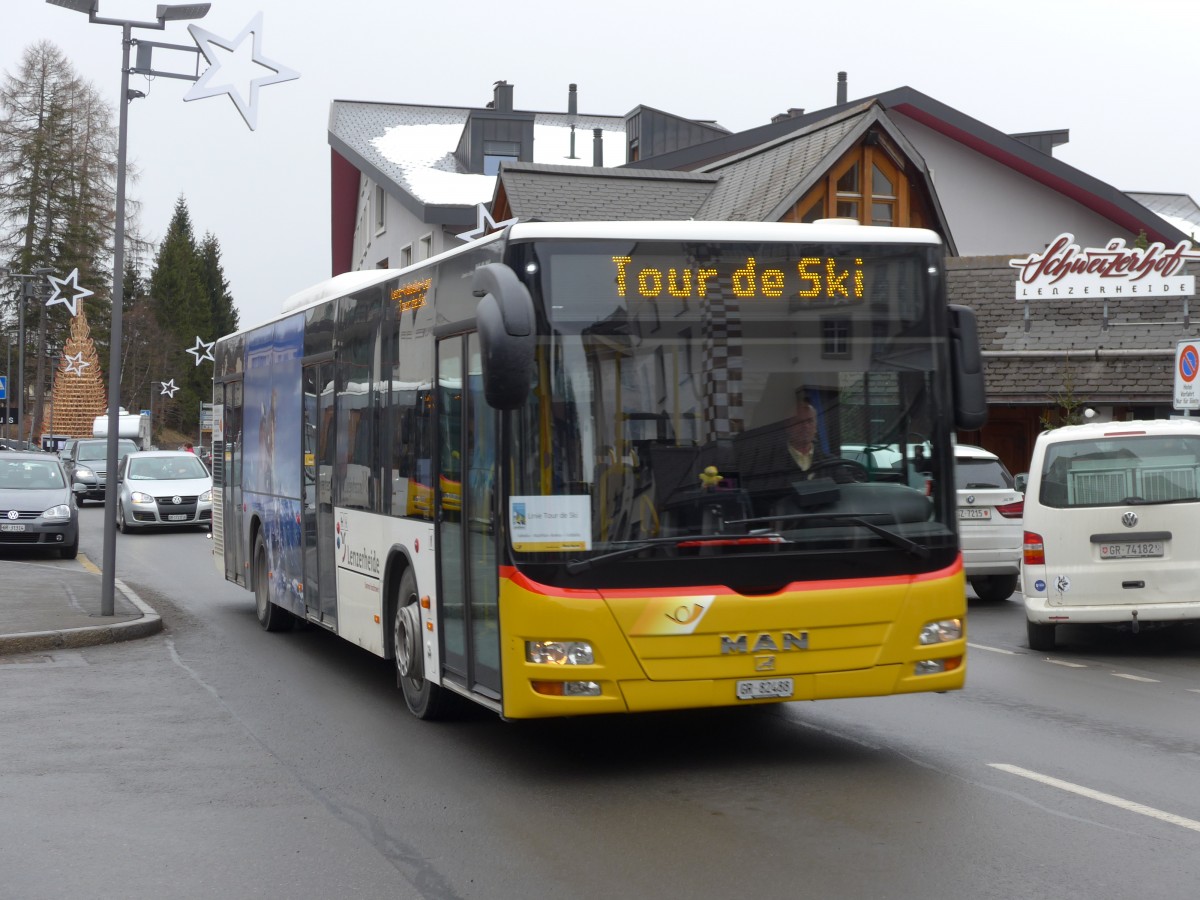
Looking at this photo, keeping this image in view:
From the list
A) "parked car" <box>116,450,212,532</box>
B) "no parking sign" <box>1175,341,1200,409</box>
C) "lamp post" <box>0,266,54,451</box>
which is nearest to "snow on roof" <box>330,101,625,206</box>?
"lamp post" <box>0,266,54,451</box>

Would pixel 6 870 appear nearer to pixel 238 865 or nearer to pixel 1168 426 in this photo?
pixel 238 865

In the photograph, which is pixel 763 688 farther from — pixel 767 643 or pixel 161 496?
pixel 161 496

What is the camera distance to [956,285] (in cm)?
3344

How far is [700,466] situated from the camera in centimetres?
795

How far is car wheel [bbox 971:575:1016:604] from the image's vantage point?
61.8ft

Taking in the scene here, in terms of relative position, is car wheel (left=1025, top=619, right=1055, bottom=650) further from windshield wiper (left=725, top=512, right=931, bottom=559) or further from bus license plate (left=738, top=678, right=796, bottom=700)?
bus license plate (left=738, top=678, right=796, bottom=700)

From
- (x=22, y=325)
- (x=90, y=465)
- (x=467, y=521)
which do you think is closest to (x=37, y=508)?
(x=90, y=465)

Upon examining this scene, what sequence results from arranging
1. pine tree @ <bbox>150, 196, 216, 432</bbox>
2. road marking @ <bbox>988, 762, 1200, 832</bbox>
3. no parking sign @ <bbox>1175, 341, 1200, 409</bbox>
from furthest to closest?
1. pine tree @ <bbox>150, 196, 216, 432</bbox>
2. no parking sign @ <bbox>1175, 341, 1200, 409</bbox>
3. road marking @ <bbox>988, 762, 1200, 832</bbox>

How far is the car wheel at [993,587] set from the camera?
61.8 ft

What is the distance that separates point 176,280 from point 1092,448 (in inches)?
5440

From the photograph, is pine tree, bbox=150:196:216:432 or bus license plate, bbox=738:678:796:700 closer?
bus license plate, bbox=738:678:796:700

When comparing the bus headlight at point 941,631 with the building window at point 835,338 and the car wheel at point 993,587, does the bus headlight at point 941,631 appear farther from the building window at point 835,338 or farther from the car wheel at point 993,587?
the car wheel at point 993,587

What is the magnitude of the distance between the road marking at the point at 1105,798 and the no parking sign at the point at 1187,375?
12787 millimetres

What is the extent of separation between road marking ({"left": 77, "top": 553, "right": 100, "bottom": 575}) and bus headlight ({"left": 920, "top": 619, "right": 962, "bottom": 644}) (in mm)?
15934
